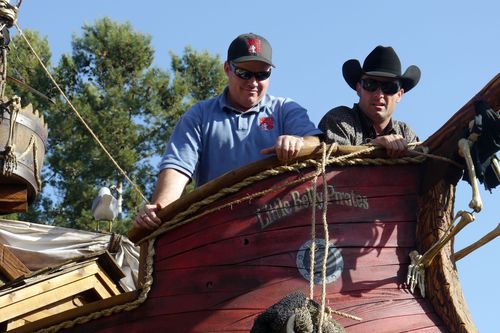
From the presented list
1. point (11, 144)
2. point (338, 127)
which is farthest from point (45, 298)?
point (338, 127)

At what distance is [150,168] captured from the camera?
20.7 m

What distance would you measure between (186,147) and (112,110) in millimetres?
15842

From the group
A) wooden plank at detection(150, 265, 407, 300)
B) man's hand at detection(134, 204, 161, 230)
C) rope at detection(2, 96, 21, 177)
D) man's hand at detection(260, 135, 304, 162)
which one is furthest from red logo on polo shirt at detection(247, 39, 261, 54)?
rope at detection(2, 96, 21, 177)

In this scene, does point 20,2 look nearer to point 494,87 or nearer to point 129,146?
point 494,87

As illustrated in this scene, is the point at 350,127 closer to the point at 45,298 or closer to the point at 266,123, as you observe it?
the point at 266,123

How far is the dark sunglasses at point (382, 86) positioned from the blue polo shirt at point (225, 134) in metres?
0.30

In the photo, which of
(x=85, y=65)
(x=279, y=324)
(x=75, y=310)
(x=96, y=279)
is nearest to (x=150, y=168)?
(x=85, y=65)

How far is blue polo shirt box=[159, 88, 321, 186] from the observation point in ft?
16.5

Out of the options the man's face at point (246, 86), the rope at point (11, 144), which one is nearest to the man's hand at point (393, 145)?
the man's face at point (246, 86)

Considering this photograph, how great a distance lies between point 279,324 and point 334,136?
1431mm

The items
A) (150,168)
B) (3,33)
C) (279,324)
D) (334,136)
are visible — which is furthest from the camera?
(150,168)

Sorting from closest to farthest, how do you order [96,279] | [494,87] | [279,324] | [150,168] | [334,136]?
[279,324] < [494,87] < [334,136] < [96,279] < [150,168]

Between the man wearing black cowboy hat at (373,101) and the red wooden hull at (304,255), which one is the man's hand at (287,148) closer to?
the red wooden hull at (304,255)

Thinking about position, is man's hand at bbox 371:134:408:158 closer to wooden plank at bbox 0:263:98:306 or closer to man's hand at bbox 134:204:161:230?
man's hand at bbox 134:204:161:230
